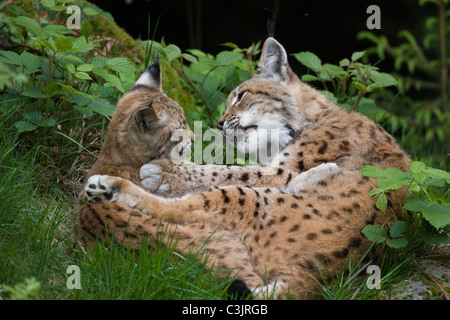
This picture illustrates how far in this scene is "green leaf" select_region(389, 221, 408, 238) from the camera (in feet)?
11.9

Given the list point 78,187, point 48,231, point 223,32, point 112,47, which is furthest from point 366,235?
point 223,32

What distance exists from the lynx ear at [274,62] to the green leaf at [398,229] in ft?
5.48

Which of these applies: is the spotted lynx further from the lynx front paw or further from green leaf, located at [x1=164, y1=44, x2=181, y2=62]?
green leaf, located at [x1=164, y1=44, x2=181, y2=62]

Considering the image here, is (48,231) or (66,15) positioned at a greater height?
(66,15)

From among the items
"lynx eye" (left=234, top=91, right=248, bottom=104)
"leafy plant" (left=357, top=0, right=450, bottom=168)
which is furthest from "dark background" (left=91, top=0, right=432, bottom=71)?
"lynx eye" (left=234, top=91, right=248, bottom=104)

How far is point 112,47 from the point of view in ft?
19.2

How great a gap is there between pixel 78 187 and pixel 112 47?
1.81 meters

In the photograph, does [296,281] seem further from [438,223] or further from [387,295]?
[438,223]

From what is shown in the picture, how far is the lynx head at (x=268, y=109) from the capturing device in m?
4.64

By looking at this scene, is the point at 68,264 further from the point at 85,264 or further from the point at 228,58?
the point at 228,58

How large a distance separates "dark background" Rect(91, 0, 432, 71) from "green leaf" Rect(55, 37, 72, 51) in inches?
156

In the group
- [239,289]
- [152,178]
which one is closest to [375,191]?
[239,289]

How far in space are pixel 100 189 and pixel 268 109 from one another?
153 cm

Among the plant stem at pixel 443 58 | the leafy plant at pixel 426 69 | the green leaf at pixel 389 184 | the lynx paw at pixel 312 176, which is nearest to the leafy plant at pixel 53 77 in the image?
the lynx paw at pixel 312 176
